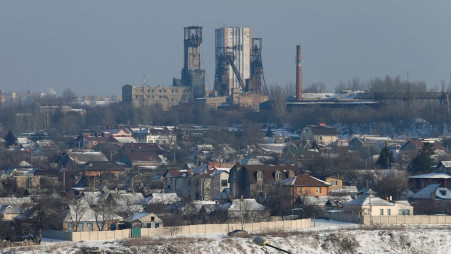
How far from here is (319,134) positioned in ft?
302

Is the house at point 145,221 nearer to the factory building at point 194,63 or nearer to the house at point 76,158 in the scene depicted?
the house at point 76,158

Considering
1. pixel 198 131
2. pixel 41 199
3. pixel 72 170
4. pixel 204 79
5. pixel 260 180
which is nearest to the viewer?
pixel 41 199

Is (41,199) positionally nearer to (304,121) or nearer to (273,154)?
(273,154)

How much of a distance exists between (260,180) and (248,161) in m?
13.2

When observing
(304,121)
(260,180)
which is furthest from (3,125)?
(260,180)

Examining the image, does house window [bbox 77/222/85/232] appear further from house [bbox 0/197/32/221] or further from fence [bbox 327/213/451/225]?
fence [bbox 327/213/451/225]

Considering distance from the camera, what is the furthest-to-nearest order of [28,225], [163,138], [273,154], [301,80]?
1. [301,80]
2. [163,138]
3. [273,154]
4. [28,225]

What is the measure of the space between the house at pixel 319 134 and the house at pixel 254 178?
118ft

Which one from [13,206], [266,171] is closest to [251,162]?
[266,171]

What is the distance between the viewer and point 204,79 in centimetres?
12962

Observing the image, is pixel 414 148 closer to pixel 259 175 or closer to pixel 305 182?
pixel 259 175

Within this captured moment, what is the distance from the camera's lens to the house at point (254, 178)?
5300cm

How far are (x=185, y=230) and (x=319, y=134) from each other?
52979mm

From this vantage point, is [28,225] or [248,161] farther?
[248,161]
